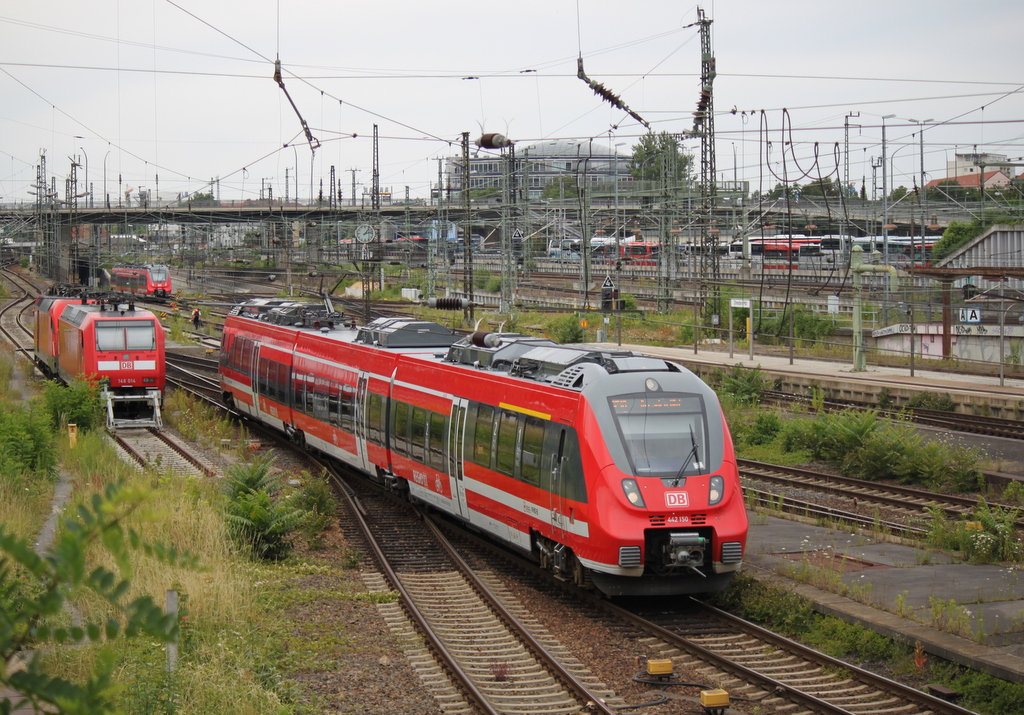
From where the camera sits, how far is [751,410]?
88.7ft

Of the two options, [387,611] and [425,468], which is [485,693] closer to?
[387,611]

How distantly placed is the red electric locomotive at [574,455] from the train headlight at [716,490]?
0.6 inches

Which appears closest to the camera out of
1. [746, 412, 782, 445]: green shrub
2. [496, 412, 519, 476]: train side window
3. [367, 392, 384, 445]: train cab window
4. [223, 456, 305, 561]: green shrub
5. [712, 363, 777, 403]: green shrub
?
[496, 412, 519, 476]: train side window

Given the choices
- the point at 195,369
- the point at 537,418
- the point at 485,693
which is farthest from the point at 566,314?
the point at 485,693

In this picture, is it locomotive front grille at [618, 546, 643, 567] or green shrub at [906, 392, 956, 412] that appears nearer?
locomotive front grille at [618, 546, 643, 567]

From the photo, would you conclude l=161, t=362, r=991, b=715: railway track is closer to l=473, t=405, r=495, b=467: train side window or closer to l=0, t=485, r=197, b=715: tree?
l=473, t=405, r=495, b=467: train side window

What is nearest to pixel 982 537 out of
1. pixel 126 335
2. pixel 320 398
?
pixel 320 398

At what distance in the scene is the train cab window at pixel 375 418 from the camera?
17406mm

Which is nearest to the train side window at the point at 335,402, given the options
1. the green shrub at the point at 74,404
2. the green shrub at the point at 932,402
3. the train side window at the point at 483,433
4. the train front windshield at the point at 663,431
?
the train side window at the point at 483,433

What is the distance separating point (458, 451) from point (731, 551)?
4.87 metres

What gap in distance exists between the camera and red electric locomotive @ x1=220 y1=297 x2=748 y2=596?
10359 mm

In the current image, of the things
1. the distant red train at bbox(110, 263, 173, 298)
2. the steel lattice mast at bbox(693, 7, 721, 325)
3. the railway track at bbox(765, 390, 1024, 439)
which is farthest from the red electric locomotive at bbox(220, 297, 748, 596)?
the distant red train at bbox(110, 263, 173, 298)

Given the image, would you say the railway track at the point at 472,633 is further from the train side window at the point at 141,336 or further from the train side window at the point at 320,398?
the train side window at the point at 141,336

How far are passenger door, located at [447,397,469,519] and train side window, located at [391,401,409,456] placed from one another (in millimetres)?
1908
